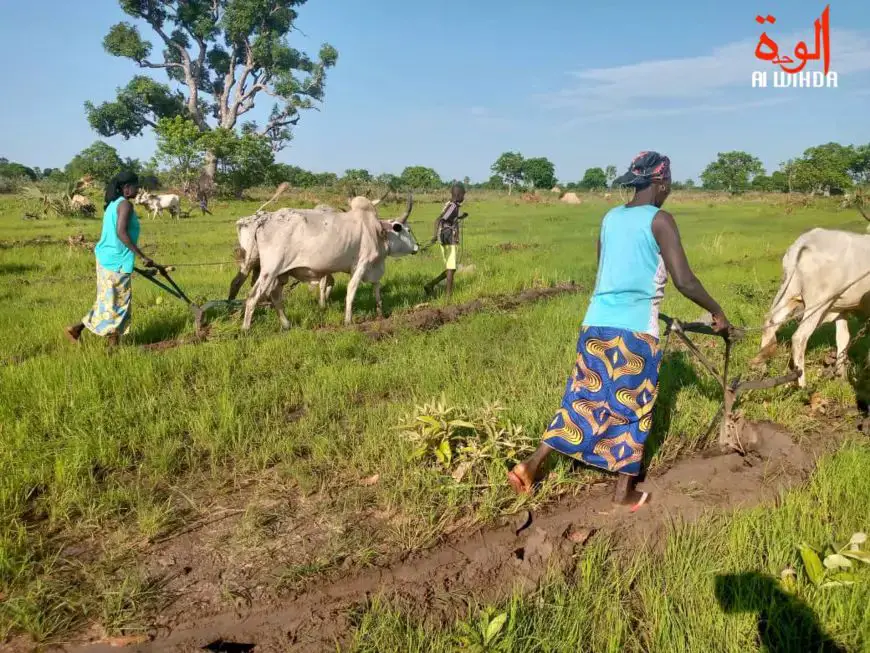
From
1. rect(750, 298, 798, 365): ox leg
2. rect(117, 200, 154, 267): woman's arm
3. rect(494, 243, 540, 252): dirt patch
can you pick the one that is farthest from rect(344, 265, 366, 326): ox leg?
rect(494, 243, 540, 252): dirt patch

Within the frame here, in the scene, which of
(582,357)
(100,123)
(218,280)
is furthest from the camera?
(100,123)

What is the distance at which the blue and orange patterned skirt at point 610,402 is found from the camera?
10.4 feet

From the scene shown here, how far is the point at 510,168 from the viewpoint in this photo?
70688 millimetres

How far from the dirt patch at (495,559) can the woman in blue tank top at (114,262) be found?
3957mm

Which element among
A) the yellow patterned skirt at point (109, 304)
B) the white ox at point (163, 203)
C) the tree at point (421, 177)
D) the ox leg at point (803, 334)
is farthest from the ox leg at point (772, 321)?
the tree at point (421, 177)

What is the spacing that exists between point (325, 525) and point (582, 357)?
64.4 inches

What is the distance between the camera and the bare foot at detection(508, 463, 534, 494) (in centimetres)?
321

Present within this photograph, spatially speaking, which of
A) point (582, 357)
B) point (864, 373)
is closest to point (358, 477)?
point (582, 357)

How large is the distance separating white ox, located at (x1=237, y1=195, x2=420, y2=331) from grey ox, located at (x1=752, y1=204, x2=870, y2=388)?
14.8ft

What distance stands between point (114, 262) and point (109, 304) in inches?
15.6

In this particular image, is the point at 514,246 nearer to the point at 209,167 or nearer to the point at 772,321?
the point at 772,321

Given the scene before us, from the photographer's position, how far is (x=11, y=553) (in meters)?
2.64

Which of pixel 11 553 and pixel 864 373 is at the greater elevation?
pixel 864 373

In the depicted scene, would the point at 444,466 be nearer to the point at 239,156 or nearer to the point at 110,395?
the point at 110,395
